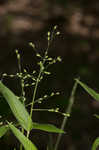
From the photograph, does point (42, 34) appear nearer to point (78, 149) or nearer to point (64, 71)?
point (64, 71)

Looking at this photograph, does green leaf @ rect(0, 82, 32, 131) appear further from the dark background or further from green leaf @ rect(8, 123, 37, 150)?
the dark background

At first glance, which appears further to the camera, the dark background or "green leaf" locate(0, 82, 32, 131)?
the dark background

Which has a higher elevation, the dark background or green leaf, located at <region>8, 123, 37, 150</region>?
green leaf, located at <region>8, 123, 37, 150</region>

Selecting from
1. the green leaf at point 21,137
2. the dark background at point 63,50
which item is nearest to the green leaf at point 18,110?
the green leaf at point 21,137

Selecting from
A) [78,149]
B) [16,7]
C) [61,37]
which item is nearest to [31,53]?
[61,37]

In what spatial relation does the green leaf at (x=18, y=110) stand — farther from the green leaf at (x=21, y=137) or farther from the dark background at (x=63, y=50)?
the dark background at (x=63, y=50)

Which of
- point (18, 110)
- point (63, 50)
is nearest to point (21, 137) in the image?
point (18, 110)

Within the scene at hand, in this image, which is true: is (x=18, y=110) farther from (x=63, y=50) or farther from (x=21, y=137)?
(x=63, y=50)

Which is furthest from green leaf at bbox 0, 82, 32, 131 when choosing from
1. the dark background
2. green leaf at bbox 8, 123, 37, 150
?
the dark background

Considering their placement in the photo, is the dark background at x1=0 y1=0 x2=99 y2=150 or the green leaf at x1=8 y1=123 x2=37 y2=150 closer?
the green leaf at x1=8 y1=123 x2=37 y2=150
